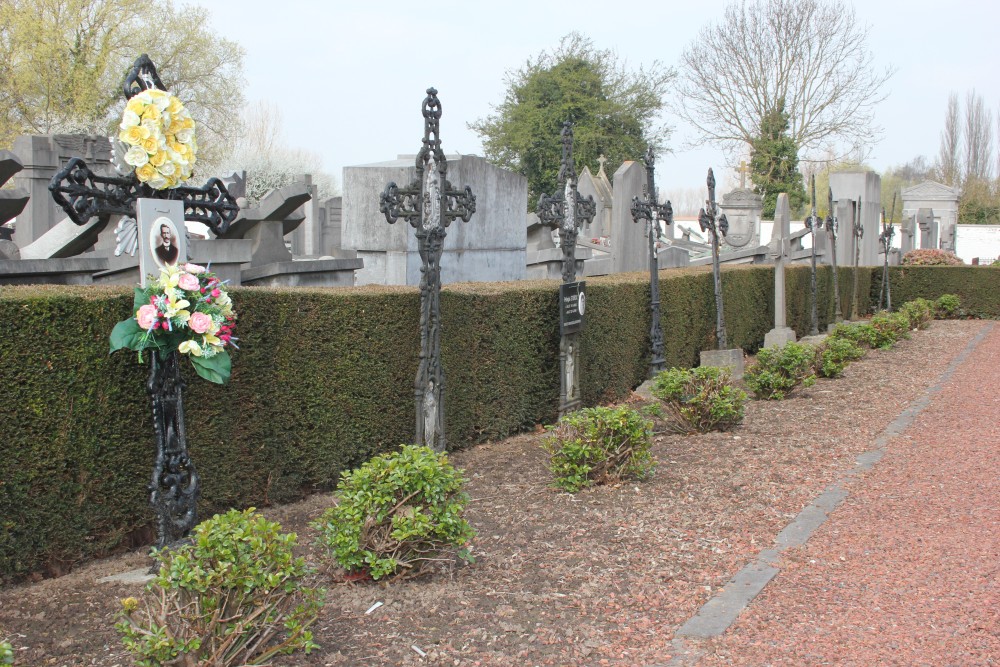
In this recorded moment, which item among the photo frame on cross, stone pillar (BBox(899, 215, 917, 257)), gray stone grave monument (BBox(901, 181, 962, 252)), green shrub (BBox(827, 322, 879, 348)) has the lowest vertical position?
green shrub (BBox(827, 322, 879, 348))

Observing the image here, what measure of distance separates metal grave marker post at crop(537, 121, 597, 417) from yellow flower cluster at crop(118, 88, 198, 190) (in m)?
4.55

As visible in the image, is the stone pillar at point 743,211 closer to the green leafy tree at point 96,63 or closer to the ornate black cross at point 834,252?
the ornate black cross at point 834,252

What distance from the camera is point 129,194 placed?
4.89 metres

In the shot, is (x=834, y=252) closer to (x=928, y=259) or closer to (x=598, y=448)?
(x=928, y=259)

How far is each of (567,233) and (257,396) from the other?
4.28m

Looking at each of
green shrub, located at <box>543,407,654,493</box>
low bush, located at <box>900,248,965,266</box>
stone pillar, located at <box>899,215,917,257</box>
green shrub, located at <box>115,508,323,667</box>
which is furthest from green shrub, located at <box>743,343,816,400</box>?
stone pillar, located at <box>899,215,917,257</box>

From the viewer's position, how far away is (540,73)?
3972 cm

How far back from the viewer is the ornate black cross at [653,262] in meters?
11.4

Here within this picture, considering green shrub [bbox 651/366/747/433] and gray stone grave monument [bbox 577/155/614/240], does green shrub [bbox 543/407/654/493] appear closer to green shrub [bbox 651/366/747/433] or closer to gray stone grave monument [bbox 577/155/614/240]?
green shrub [bbox 651/366/747/433]

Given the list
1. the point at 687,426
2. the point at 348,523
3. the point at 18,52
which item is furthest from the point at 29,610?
the point at 18,52

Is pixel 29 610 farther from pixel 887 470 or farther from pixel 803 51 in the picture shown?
pixel 803 51

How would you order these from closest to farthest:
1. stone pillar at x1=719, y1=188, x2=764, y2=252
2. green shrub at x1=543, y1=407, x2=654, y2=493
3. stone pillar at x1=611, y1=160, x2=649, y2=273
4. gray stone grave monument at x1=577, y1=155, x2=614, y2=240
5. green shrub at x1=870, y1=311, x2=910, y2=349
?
green shrub at x1=543, y1=407, x2=654, y2=493 < stone pillar at x1=611, y1=160, x2=649, y2=273 < green shrub at x1=870, y1=311, x2=910, y2=349 < gray stone grave monument at x1=577, y1=155, x2=614, y2=240 < stone pillar at x1=719, y1=188, x2=764, y2=252

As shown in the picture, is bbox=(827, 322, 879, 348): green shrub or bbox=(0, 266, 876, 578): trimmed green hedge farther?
bbox=(827, 322, 879, 348): green shrub

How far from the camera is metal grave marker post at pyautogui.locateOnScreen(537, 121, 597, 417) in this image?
9180mm
